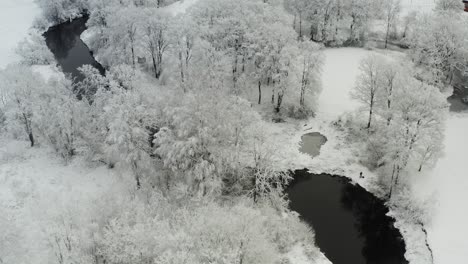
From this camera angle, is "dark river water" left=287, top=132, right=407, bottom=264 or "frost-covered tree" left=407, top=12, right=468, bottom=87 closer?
"dark river water" left=287, top=132, right=407, bottom=264

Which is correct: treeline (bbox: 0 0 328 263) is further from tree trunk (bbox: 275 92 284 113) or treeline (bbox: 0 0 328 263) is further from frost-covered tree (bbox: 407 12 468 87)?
frost-covered tree (bbox: 407 12 468 87)

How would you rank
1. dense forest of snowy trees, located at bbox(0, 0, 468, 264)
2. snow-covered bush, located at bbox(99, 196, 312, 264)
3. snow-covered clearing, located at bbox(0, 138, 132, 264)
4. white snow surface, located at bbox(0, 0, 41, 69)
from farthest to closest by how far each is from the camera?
white snow surface, located at bbox(0, 0, 41, 69) → snow-covered clearing, located at bbox(0, 138, 132, 264) → dense forest of snowy trees, located at bbox(0, 0, 468, 264) → snow-covered bush, located at bbox(99, 196, 312, 264)

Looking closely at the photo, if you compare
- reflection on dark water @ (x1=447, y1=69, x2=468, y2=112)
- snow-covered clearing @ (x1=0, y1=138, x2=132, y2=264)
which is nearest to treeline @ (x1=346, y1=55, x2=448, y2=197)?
reflection on dark water @ (x1=447, y1=69, x2=468, y2=112)

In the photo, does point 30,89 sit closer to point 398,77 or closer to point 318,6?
point 398,77

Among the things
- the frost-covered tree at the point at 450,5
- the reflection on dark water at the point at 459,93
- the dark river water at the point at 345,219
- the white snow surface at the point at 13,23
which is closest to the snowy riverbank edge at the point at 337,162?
the dark river water at the point at 345,219

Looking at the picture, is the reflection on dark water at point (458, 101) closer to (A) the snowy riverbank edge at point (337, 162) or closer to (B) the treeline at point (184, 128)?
(A) the snowy riverbank edge at point (337, 162)
